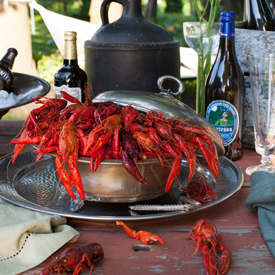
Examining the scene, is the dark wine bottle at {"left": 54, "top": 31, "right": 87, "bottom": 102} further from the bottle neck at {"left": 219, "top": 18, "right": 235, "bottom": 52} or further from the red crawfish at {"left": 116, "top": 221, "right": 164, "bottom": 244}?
the red crawfish at {"left": 116, "top": 221, "right": 164, "bottom": 244}

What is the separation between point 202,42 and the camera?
3.97 ft

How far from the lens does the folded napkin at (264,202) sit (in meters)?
0.67

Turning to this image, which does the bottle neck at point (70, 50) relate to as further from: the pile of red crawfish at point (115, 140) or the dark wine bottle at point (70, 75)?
the pile of red crawfish at point (115, 140)

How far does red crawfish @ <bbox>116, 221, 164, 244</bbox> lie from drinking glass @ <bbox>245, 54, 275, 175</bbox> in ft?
1.58

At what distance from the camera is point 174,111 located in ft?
2.93

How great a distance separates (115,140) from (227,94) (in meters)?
0.52

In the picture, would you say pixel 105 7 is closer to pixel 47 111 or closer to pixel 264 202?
pixel 47 111

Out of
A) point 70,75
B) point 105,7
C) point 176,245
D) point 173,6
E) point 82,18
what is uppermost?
point 173,6

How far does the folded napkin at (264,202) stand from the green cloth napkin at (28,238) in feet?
1.17

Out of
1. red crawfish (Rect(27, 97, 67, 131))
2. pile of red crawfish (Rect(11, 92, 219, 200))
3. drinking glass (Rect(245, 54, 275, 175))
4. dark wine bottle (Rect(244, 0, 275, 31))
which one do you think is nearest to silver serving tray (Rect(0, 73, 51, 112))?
red crawfish (Rect(27, 97, 67, 131))

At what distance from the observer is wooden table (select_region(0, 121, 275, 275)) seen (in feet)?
1.87

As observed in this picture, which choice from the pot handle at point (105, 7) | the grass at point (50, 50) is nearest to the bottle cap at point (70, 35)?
the pot handle at point (105, 7)

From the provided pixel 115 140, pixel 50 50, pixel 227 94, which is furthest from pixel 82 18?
pixel 115 140

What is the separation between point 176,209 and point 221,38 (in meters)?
0.65
